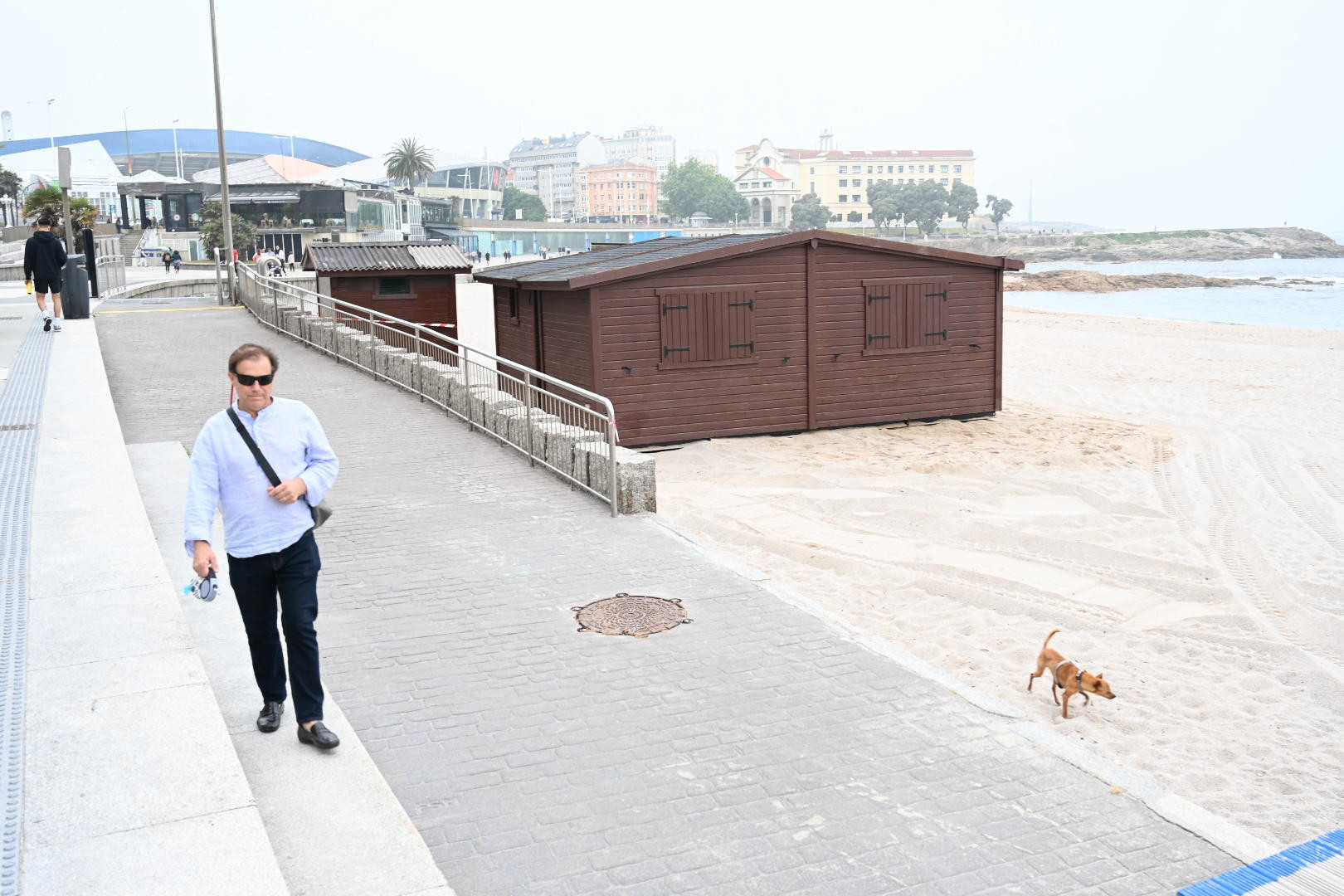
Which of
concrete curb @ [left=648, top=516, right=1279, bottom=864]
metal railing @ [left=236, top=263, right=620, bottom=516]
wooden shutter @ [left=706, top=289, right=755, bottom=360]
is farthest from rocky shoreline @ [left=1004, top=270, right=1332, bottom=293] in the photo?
concrete curb @ [left=648, top=516, right=1279, bottom=864]

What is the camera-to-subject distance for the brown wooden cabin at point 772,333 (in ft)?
54.5

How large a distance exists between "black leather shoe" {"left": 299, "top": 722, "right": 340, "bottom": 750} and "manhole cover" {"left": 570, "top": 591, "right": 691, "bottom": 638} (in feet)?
7.77

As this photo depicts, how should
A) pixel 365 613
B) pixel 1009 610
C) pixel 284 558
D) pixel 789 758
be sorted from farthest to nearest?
pixel 1009 610 < pixel 365 613 < pixel 789 758 < pixel 284 558

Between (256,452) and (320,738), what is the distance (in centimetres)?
135

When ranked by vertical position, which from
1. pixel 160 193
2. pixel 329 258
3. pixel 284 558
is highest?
pixel 160 193

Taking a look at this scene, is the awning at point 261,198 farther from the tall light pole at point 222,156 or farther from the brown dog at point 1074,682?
the brown dog at point 1074,682

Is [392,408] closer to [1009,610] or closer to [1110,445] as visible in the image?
[1009,610]

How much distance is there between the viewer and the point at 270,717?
543 cm

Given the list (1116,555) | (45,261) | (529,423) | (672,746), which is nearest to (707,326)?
(529,423)

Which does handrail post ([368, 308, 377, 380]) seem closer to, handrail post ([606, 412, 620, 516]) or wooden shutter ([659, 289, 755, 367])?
wooden shutter ([659, 289, 755, 367])

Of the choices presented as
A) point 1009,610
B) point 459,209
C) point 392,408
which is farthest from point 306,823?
point 459,209

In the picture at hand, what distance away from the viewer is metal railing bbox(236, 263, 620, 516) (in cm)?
1143

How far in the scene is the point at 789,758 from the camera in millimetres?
5590

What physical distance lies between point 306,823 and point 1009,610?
249 inches
